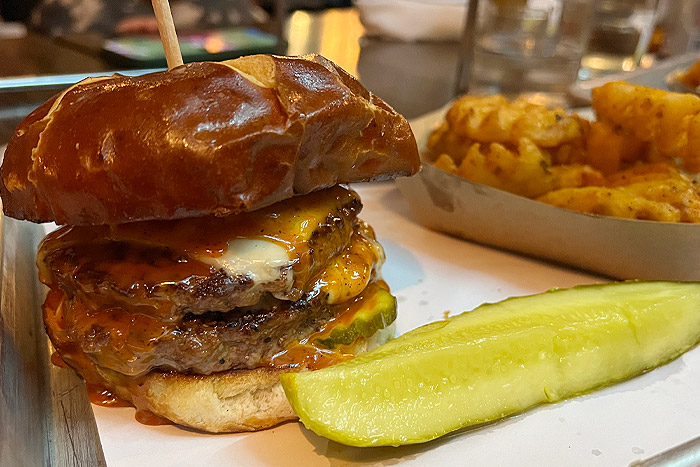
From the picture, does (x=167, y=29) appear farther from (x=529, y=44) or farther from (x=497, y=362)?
(x=529, y=44)

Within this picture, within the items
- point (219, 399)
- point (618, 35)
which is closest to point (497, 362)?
point (219, 399)

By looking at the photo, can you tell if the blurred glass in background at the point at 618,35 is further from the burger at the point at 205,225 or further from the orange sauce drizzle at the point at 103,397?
the orange sauce drizzle at the point at 103,397

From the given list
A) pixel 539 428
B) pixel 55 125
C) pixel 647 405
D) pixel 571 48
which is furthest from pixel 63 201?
pixel 571 48

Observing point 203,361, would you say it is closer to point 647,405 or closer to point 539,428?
point 539,428

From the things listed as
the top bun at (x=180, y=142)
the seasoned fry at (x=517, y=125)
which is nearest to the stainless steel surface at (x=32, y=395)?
the top bun at (x=180, y=142)

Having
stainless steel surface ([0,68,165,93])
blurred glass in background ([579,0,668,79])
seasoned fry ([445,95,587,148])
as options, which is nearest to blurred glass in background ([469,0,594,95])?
blurred glass in background ([579,0,668,79])

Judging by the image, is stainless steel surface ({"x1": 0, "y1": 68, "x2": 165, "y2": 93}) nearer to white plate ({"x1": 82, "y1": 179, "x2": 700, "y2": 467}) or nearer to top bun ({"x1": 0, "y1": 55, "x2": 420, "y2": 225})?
top bun ({"x1": 0, "y1": 55, "x2": 420, "y2": 225})
